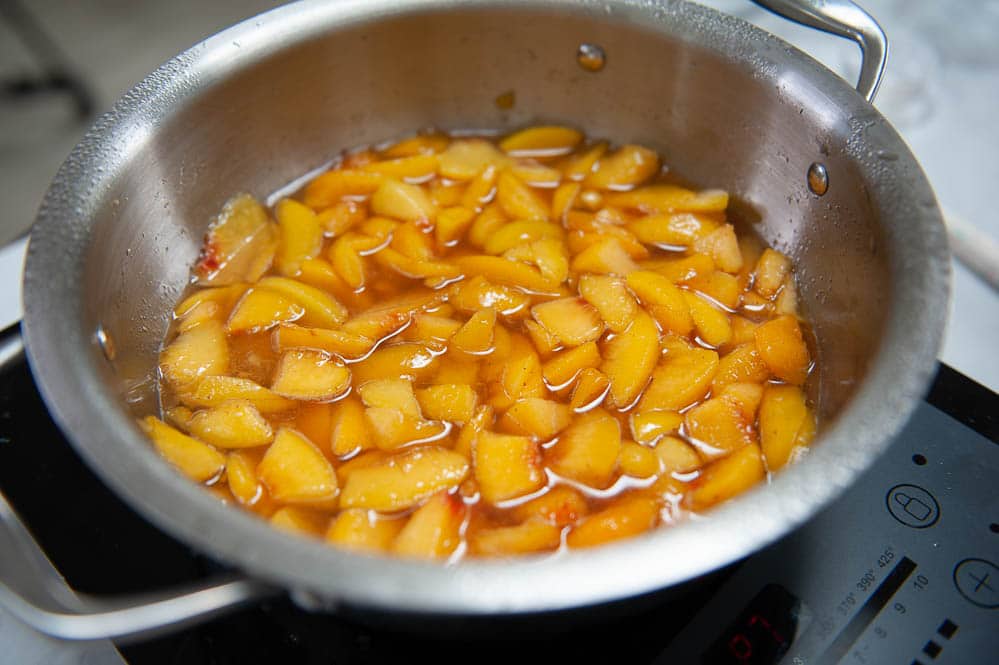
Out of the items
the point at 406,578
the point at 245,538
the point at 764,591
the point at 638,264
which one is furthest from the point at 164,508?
the point at 638,264

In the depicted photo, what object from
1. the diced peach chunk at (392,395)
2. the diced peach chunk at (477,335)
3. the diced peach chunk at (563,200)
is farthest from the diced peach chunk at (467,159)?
the diced peach chunk at (392,395)

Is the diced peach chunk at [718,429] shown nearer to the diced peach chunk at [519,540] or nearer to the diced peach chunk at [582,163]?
the diced peach chunk at [519,540]

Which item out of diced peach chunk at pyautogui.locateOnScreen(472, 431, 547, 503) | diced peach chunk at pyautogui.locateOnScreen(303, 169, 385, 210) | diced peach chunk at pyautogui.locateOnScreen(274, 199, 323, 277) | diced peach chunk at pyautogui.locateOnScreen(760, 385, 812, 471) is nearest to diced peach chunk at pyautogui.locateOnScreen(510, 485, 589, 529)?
diced peach chunk at pyautogui.locateOnScreen(472, 431, 547, 503)

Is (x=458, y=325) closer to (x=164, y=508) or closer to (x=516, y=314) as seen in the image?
(x=516, y=314)

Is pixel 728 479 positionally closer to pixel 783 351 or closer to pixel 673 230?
pixel 783 351

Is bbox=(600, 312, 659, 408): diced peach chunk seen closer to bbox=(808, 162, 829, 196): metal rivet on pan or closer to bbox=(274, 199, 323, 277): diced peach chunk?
bbox=(808, 162, 829, 196): metal rivet on pan
